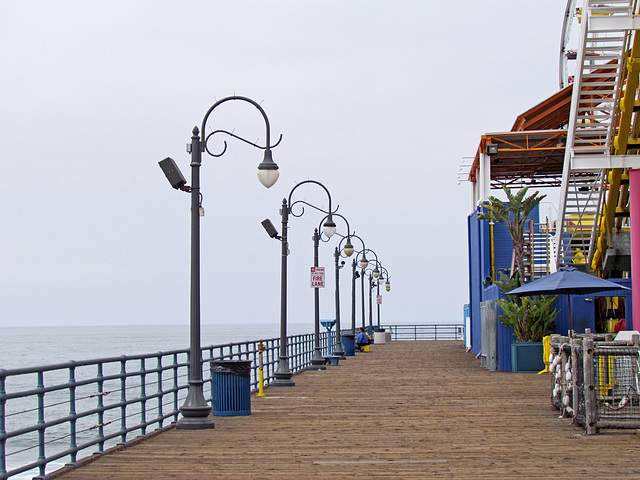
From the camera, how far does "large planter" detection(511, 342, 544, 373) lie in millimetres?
25594

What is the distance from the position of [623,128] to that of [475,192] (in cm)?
1890

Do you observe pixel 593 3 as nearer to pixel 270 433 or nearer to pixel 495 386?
pixel 495 386

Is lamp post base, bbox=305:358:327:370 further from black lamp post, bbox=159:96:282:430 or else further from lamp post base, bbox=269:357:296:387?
black lamp post, bbox=159:96:282:430

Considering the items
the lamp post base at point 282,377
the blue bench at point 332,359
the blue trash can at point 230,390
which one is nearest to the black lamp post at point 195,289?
the blue trash can at point 230,390

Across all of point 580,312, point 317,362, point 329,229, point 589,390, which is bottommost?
point 317,362

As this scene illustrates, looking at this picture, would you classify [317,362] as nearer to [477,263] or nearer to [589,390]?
[477,263]

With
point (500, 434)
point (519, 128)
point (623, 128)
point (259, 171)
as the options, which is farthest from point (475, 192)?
point (500, 434)

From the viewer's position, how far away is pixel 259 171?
618 inches

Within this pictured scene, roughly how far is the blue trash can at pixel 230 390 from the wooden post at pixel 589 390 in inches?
222

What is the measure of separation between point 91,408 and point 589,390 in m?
37.7

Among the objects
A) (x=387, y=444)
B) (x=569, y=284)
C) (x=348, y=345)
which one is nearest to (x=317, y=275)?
(x=348, y=345)

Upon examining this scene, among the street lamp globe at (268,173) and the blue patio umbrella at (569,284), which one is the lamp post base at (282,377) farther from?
the street lamp globe at (268,173)

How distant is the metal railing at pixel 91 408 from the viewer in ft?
29.9

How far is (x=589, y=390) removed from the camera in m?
11.7
